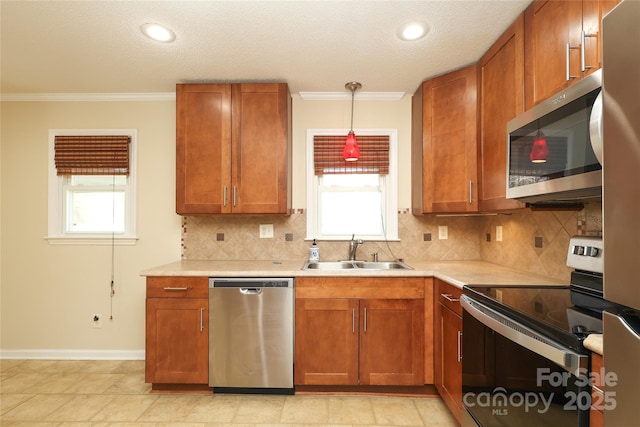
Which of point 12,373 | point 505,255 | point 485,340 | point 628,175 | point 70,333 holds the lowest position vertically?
point 12,373

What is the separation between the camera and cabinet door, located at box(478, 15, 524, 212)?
1.87 metres

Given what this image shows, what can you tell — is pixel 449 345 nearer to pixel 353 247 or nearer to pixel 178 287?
pixel 353 247

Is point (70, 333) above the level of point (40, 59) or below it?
below

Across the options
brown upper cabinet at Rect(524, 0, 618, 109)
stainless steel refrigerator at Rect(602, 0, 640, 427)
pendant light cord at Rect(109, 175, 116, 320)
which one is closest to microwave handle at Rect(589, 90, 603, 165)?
stainless steel refrigerator at Rect(602, 0, 640, 427)

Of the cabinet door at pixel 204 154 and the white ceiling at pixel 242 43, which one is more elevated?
the white ceiling at pixel 242 43

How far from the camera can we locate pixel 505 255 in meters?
2.59

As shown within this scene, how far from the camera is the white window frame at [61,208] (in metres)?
3.04

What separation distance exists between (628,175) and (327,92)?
254 centimetres

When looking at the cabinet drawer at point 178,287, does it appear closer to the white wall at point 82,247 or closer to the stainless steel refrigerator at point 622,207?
the white wall at point 82,247

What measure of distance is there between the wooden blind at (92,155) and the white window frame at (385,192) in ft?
5.52

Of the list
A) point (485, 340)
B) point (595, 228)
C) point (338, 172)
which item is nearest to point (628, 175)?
point (485, 340)

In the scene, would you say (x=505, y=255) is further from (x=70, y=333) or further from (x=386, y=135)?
(x=70, y=333)

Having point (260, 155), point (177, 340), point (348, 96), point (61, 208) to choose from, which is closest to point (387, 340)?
point (177, 340)

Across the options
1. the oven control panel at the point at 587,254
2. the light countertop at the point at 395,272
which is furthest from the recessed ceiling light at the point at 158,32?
the oven control panel at the point at 587,254
